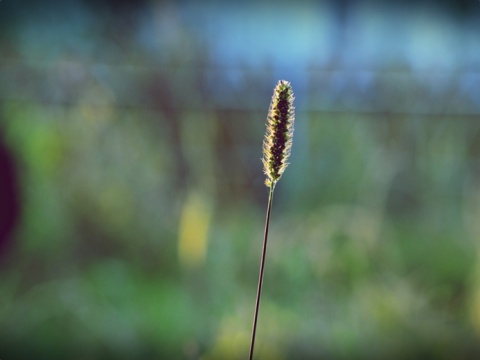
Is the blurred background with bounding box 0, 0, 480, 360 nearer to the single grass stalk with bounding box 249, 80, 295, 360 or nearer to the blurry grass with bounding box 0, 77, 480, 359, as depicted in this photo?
the blurry grass with bounding box 0, 77, 480, 359

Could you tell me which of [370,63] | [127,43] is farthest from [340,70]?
[127,43]

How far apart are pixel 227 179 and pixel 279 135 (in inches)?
35.6

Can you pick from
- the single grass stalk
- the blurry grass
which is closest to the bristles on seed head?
the single grass stalk

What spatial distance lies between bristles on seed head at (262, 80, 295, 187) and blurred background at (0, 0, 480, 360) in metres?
0.88

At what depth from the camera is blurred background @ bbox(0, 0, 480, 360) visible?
1456 mm

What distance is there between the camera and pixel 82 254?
58.3 inches

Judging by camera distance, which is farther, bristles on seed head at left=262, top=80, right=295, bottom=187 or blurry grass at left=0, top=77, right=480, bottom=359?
blurry grass at left=0, top=77, right=480, bottom=359

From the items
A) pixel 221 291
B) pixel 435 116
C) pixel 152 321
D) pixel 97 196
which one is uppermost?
pixel 435 116

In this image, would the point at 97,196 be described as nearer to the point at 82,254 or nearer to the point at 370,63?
the point at 82,254

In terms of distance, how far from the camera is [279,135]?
1.88 feet

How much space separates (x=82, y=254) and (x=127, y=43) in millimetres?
605

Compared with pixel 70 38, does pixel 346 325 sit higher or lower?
lower

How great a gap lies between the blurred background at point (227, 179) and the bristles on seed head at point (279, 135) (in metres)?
0.88

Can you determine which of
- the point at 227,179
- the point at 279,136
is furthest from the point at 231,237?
the point at 279,136
